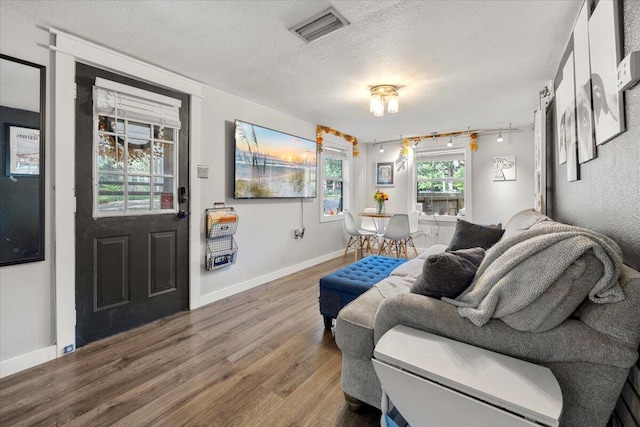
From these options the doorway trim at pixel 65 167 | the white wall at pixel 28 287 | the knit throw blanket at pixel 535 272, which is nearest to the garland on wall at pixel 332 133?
the doorway trim at pixel 65 167

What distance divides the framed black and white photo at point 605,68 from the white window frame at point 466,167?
13.1 ft

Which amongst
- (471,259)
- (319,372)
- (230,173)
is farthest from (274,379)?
(230,173)

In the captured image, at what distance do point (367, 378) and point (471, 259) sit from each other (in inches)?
32.3

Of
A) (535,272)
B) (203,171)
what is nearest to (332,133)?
(203,171)

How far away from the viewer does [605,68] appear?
126 centimetres

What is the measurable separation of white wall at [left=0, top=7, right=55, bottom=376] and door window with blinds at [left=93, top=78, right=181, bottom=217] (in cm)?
32

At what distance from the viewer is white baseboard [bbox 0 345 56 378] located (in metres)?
1.87

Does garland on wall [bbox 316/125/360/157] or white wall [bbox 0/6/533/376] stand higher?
garland on wall [bbox 316/125/360/157]

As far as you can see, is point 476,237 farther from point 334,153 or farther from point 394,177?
point 394,177

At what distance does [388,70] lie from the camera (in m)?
2.66

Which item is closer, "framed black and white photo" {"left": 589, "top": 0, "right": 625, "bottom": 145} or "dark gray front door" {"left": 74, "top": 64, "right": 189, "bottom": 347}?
"framed black and white photo" {"left": 589, "top": 0, "right": 625, "bottom": 145}

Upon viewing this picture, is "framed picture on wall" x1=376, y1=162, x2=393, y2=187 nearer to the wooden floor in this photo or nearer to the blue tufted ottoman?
the blue tufted ottoman

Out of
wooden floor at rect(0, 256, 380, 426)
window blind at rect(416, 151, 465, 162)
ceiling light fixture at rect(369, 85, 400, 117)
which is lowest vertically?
wooden floor at rect(0, 256, 380, 426)

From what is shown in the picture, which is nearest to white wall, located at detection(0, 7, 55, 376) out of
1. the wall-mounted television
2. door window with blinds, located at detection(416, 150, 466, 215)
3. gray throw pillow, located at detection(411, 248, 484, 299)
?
the wall-mounted television
